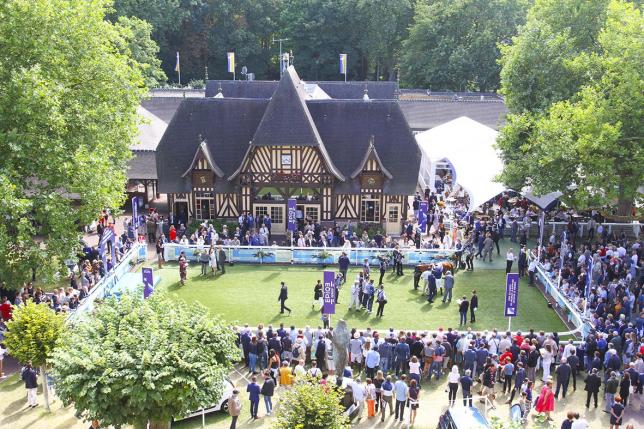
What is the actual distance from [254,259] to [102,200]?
7.04 meters

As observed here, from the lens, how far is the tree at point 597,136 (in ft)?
83.5

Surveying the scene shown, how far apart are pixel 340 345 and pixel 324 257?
9.51m

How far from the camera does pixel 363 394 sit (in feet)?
50.8

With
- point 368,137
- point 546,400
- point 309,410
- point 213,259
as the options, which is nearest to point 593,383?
point 546,400

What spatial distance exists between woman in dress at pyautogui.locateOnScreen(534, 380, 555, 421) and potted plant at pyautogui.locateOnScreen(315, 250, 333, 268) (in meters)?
11.5

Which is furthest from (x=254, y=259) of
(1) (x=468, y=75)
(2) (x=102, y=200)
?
(1) (x=468, y=75)

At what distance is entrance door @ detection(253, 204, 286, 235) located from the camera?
30.0m

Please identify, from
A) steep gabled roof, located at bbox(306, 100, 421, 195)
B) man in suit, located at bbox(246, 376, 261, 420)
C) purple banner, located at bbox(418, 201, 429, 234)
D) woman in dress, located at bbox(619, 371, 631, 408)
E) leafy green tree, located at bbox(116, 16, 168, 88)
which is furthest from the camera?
leafy green tree, located at bbox(116, 16, 168, 88)

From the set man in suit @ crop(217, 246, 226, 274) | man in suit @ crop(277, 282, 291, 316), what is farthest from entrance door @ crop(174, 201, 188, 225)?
man in suit @ crop(277, 282, 291, 316)

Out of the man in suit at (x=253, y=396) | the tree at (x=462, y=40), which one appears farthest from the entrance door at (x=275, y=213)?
the tree at (x=462, y=40)

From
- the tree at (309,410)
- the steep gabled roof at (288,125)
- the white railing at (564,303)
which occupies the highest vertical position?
the steep gabled roof at (288,125)

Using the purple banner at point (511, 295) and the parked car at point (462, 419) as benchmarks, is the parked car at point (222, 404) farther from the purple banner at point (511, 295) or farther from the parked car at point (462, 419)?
the purple banner at point (511, 295)

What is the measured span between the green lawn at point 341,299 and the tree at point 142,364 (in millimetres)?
6684

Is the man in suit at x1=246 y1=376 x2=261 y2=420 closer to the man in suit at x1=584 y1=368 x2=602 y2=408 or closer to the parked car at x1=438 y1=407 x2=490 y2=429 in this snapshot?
the parked car at x1=438 y1=407 x2=490 y2=429
